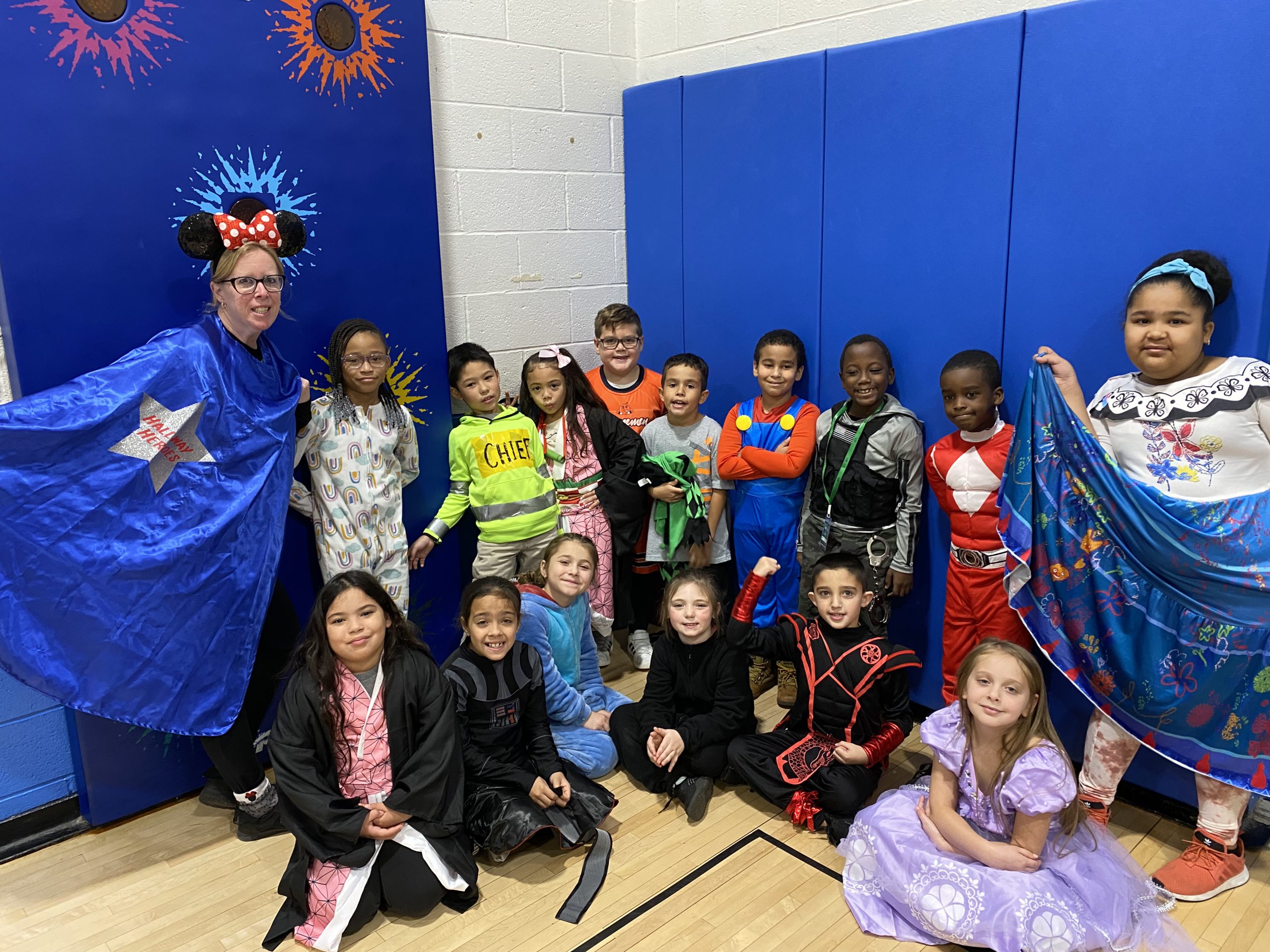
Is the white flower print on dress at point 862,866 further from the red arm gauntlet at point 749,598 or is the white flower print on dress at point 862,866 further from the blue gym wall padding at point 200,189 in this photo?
the blue gym wall padding at point 200,189

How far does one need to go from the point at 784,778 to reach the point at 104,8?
2.68 meters

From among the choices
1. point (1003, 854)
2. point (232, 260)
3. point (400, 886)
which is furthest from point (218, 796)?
point (1003, 854)

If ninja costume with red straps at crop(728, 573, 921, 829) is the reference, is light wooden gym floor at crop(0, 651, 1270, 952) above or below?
below

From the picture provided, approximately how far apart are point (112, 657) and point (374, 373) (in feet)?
3.43

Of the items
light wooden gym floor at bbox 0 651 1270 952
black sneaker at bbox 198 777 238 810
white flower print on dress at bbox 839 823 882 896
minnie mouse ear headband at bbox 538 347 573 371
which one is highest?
minnie mouse ear headband at bbox 538 347 573 371

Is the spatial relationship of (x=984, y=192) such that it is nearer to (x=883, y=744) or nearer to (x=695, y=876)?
(x=883, y=744)

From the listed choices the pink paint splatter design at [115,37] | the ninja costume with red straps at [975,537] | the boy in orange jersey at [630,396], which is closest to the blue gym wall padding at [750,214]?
the boy in orange jersey at [630,396]

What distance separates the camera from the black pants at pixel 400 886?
7.41 feet

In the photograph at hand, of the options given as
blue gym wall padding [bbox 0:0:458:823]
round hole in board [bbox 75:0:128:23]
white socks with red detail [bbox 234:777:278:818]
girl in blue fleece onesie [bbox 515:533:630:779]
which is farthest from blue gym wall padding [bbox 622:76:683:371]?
white socks with red detail [bbox 234:777:278:818]

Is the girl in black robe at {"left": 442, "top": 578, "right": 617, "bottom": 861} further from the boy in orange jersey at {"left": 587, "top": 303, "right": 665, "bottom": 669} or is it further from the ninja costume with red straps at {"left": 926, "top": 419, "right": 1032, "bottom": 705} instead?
the ninja costume with red straps at {"left": 926, "top": 419, "right": 1032, "bottom": 705}

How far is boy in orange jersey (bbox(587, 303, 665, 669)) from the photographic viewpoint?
3539mm

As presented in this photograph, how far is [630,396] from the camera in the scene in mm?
3588

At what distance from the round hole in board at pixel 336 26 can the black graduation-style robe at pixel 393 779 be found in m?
1.81

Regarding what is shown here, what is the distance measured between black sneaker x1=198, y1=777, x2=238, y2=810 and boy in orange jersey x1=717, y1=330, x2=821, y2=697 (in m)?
1.72
